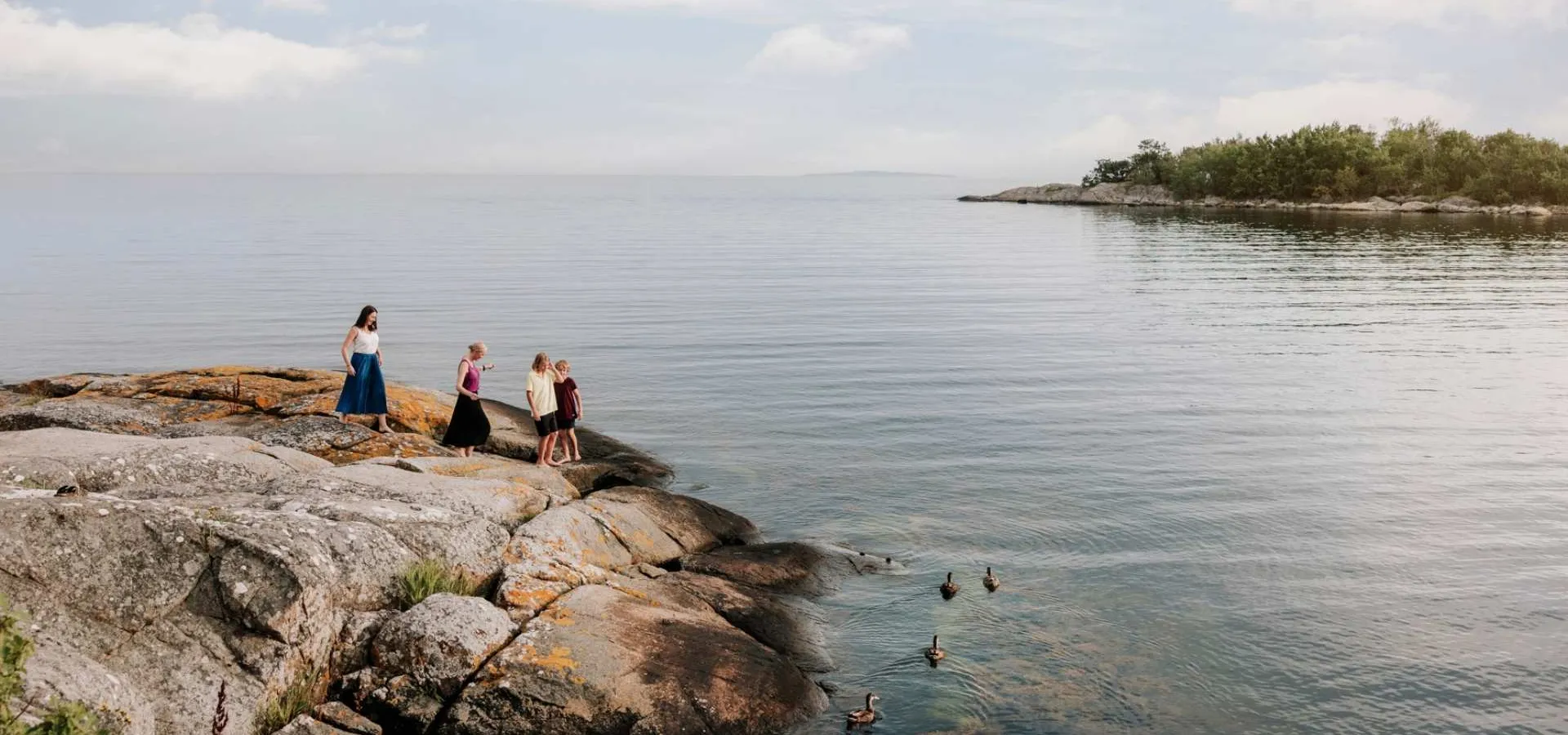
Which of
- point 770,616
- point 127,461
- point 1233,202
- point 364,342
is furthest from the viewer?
point 1233,202

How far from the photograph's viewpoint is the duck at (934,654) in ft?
49.7

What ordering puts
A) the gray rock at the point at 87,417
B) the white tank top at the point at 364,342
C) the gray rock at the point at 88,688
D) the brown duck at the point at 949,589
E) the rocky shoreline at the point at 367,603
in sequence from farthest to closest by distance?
1. the white tank top at the point at 364,342
2. the gray rock at the point at 87,417
3. the brown duck at the point at 949,589
4. the rocky shoreline at the point at 367,603
5. the gray rock at the point at 88,688

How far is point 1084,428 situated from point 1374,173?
134775 mm

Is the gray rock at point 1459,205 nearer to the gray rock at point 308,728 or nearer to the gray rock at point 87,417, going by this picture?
the gray rock at point 87,417

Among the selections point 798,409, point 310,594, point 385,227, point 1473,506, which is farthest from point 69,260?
point 1473,506

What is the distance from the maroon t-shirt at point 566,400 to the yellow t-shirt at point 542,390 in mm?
322

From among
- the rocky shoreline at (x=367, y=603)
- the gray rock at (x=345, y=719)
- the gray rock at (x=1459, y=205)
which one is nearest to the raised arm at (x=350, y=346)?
the rocky shoreline at (x=367, y=603)

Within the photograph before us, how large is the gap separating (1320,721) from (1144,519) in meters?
7.91

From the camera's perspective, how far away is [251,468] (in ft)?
53.2

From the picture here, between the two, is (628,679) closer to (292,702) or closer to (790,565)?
(292,702)

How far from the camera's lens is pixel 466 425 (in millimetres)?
21359

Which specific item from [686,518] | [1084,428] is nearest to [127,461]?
[686,518]

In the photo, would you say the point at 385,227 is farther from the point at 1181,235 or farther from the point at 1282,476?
the point at 1282,476

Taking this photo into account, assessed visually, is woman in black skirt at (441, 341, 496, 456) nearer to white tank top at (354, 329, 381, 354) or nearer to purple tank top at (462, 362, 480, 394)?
purple tank top at (462, 362, 480, 394)
